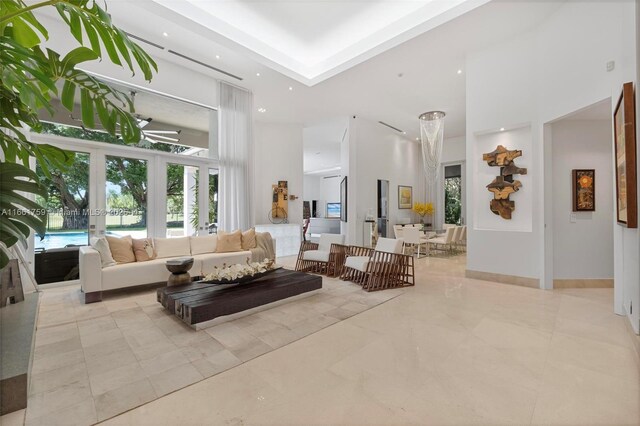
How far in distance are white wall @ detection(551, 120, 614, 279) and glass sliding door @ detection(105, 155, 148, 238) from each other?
729 centimetres

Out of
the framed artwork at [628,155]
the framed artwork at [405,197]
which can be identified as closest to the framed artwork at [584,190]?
the framed artwork at [628,155]

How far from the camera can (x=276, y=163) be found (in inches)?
320

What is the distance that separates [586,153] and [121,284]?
24.1 ft

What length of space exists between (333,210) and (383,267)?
12.2 meters

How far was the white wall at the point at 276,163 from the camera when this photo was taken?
791 centimetres

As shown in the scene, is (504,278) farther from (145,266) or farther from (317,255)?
(145,266)

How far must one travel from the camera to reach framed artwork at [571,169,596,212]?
14.6 feet

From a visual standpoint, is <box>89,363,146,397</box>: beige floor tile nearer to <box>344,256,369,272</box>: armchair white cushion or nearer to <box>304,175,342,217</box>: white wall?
<box>344,256,369,272</box>: armchair white cushion

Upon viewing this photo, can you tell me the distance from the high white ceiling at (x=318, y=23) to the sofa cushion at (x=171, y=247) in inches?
136

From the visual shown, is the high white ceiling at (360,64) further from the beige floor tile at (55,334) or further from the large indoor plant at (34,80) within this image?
the beige floor tile at (55,334)

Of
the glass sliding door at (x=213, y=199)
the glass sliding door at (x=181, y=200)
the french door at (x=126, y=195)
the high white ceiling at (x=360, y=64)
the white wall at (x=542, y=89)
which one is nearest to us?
the white wall at (x=542, y=89)

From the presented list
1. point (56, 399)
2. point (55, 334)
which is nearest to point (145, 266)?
point (55, 334)

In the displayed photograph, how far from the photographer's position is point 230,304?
2977mm

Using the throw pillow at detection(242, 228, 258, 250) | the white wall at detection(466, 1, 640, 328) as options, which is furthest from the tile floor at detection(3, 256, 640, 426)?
the throw pillow at detection(242, 228, 258, 250)
